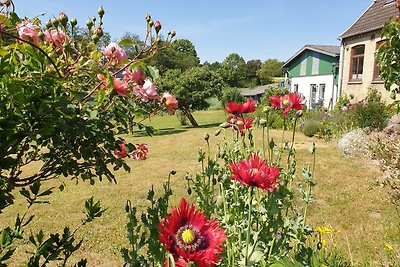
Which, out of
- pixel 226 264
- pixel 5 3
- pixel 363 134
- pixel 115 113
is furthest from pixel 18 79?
pixel 363 134

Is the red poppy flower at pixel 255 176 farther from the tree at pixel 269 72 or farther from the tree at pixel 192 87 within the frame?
the tree at pixel 269 72

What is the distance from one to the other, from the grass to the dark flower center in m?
1.87

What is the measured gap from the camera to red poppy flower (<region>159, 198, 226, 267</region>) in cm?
110

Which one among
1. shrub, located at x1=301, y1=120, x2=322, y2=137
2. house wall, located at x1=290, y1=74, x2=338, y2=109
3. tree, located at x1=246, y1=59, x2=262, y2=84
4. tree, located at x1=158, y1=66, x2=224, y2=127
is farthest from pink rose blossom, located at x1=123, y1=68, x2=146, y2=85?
tree, located at x1=246, y1=59, x2=262, y2=84

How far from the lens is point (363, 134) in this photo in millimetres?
10219

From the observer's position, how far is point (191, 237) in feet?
3.72

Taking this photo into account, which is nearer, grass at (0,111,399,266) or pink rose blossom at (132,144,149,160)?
pink rose blossom at (132,144,149,160)

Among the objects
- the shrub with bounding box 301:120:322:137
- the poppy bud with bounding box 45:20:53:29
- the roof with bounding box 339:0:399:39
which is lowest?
the shrub with bounding box 301:120:322:137

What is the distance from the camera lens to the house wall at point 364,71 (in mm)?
15461

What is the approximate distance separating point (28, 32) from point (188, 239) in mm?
993

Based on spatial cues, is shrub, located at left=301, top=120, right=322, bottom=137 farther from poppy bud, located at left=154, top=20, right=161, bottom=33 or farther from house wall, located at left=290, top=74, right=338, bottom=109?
poppy bud, located at left=154, top=20, right=161, bottom=33

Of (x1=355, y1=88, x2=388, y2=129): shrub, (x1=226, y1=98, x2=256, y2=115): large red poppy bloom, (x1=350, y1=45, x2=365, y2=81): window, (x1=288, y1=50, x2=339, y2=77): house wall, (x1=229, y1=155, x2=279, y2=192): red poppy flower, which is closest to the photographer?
(x1=229, y1=155, x2=279, y2=192): red poppy flower

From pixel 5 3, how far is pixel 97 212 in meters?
1.16

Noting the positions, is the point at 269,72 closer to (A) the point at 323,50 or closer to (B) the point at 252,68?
(B) the point at 252,68
